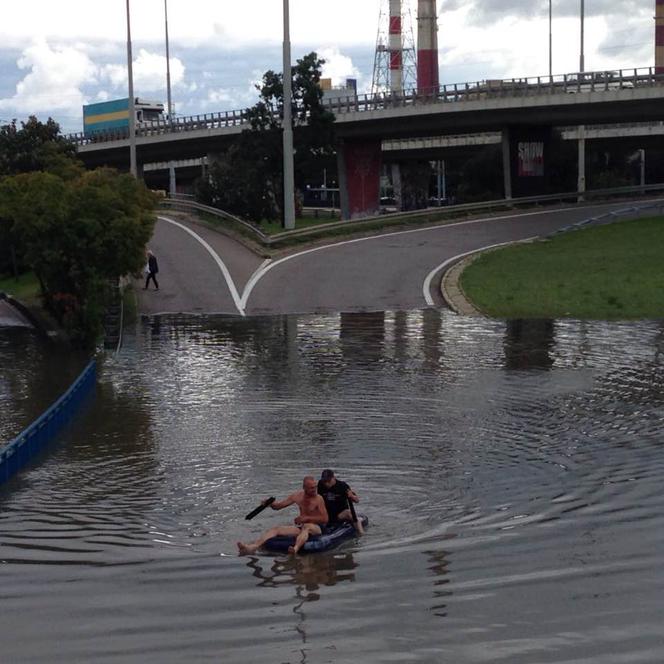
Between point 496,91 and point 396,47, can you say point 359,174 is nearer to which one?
point 496,91

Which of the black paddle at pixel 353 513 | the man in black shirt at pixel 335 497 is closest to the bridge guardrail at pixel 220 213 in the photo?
the man in black shirt at pixel 335 497

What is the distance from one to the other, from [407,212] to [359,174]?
15.5 meters

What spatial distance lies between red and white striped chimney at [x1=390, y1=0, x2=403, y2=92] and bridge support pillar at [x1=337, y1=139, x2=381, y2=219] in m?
67.9

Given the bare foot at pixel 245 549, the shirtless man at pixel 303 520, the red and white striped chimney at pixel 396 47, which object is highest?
the red and white striped chimney at pixel 396 47

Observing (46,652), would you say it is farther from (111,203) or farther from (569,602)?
(111,203)

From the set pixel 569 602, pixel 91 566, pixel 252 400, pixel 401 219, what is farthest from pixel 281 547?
pixel 401 219

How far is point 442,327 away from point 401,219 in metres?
26.3

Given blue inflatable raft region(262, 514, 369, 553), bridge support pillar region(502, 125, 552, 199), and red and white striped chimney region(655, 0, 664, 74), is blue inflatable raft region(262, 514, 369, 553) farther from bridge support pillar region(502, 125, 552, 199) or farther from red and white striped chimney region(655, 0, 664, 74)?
red and white striped chimney region(655, 0, 664, 74)

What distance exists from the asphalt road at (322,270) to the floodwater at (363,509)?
9784mm

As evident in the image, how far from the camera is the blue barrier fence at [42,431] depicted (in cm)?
1864

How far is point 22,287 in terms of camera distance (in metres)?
50.1

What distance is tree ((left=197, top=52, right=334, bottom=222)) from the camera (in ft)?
214

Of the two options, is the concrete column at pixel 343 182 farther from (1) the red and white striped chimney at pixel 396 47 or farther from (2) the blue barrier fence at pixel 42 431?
(1) the red and white striped chimney at pixel 396 47

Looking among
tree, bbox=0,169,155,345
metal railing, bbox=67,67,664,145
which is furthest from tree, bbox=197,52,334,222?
tree, bbox=0,169,155,345
